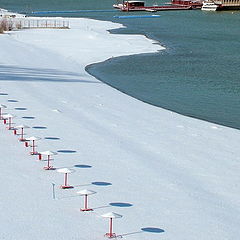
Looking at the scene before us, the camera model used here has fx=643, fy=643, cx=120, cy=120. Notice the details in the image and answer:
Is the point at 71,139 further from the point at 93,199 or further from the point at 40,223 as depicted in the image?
the point at 40,223

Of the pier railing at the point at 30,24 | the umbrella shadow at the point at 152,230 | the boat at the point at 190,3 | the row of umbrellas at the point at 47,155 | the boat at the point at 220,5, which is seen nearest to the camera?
→ the row of umbrellas at the point at 47,155

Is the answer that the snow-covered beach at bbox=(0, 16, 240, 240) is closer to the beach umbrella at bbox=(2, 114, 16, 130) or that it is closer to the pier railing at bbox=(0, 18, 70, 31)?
the beach umbrella at bbox=(2, 114, 16, 130)

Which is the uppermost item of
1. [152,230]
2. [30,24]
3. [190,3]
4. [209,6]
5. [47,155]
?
[190,3]

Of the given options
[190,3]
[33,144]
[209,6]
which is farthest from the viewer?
[190,3]

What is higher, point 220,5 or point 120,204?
point 220,5

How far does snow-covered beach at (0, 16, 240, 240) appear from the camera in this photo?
1038 cm

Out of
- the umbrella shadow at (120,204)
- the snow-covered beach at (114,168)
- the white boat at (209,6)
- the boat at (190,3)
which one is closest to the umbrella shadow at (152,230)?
the snow-covered beach at (114,168)

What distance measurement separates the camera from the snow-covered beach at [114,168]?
10.4m

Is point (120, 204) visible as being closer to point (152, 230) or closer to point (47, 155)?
point (152, 230)

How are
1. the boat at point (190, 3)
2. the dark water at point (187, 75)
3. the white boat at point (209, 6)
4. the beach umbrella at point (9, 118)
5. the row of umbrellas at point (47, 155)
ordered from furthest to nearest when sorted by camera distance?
1. the boat at point (190, 3)
2. the white boat at point (209, 6)
3. the dark water at point (187, 75)
4. the beach umbrella at point (9, 118)
5. the row of umbrellas at point (47, 155)

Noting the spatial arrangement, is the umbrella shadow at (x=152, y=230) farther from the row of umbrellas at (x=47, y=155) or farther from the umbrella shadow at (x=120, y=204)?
the umbrella shadow at (x=120, y=204)

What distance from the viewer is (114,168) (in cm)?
1342

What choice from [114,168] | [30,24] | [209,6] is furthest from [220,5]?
[114,168]

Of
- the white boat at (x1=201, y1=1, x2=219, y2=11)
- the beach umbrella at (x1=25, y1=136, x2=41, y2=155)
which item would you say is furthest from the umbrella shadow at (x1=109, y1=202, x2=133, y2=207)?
the white boat at (x1=201, y1=1, x2=219, y2=11)
